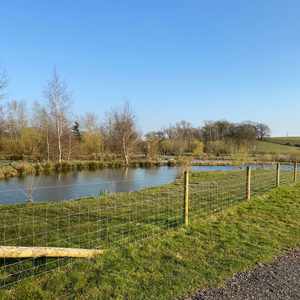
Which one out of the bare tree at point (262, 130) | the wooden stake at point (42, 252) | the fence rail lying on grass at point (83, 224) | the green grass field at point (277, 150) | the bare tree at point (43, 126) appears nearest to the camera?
the wooden stake at point (42, 252)

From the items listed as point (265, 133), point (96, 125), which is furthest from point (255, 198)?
point (265, 133)

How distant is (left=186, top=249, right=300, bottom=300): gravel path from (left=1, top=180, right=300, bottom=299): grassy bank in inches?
6.3

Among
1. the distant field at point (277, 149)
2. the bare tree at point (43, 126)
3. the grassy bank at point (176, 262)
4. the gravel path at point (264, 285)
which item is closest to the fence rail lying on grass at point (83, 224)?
the grassy bank at point (176, 262)

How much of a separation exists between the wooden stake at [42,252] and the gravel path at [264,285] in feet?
5.72

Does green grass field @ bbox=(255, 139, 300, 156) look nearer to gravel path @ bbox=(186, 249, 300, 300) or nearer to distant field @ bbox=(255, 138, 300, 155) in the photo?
distant field @ bbox=(255, 138, 300, 155)

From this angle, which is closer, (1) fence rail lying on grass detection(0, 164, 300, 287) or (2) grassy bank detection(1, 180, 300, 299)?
(2) grassy bank detection(1, 180, 300, 299)

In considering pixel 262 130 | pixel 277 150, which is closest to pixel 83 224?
pixel 277 150

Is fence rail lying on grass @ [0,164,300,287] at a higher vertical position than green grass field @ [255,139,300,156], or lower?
lower

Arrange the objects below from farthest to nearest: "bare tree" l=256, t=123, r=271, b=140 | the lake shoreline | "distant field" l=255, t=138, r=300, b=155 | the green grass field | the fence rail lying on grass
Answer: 1. "bare tree" l=256, t=123, r=271, b=140
2. "distant field" l=255, t=138, r=300, b=155
3. the green grass field
4. the lake shoreline
5. the fence rail lying on grass

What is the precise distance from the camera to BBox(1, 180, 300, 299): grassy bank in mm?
3289

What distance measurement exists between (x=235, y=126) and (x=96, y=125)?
35.6m

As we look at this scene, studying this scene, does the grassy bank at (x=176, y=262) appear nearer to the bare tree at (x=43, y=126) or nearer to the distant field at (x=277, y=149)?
the bare tree at (x=43, y=126)

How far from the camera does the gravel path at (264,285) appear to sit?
321 cm

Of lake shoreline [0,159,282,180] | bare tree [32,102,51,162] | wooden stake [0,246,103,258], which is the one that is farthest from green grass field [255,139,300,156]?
wooden stake [0,246,103,258]
